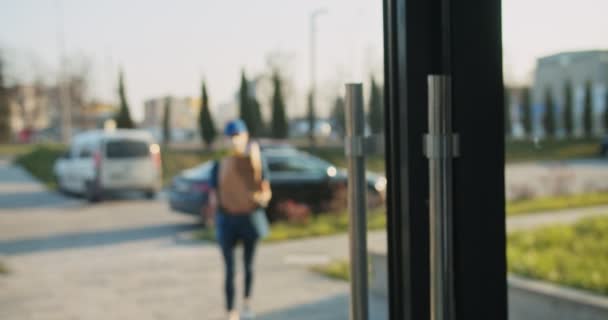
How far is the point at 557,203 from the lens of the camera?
930 centimetres

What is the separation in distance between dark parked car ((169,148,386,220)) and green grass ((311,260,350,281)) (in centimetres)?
277

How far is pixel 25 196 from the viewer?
1245 cm

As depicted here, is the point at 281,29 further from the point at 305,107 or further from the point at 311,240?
the point at 305,107

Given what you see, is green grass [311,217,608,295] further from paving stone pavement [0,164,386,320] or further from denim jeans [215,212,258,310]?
denim jeans [215,212,258,310]

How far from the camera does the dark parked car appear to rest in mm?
8492

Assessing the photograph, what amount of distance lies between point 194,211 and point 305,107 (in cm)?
255

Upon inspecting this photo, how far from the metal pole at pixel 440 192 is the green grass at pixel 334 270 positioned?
427cm

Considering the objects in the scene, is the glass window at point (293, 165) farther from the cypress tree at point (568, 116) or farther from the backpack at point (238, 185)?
the backpack at point (238, 185)

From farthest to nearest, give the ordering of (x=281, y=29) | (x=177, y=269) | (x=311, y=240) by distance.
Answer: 1. (x=311, y=240)
2. (x=177, y=269)
3. (x=281, y=29)

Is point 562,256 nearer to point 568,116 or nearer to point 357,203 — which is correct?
point 357,203

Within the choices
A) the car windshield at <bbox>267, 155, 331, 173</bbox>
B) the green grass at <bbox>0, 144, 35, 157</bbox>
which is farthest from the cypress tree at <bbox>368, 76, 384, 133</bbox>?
the car windshield at <bbox>267, 155, 331, 173</bbox>

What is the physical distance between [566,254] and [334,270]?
1840mm

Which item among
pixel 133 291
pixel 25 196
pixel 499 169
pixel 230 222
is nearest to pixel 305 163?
pixel 133 291

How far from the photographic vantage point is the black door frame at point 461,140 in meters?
1.07
